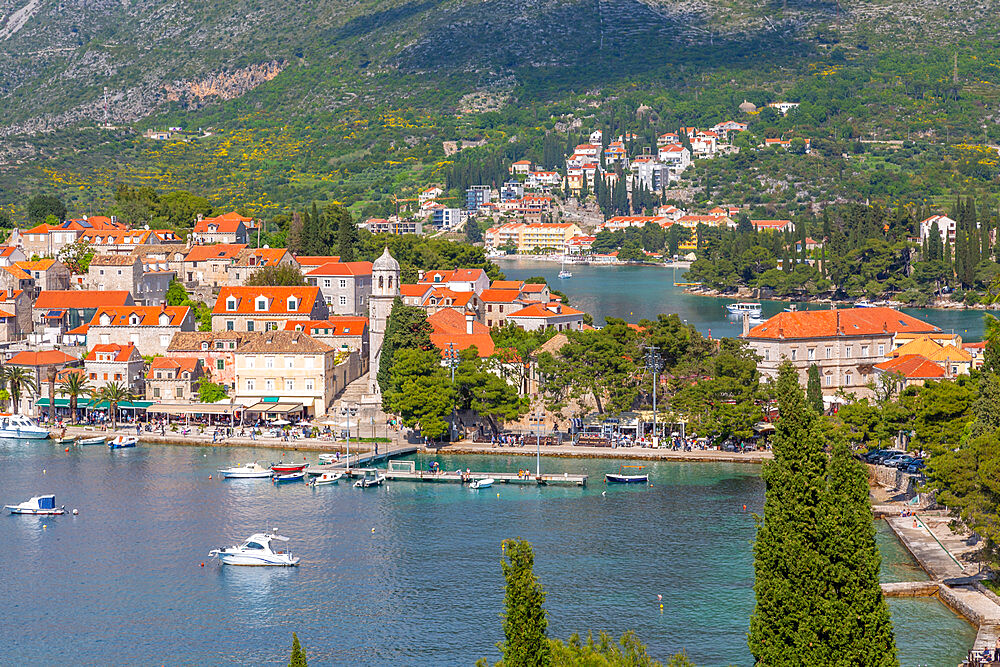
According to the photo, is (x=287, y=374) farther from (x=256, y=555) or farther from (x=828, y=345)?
(x=828, y=345)

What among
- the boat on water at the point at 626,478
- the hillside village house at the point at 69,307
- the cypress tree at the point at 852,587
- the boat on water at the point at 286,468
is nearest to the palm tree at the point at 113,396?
the hillside village house at the point at 69,307

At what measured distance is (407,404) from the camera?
66062 millimetres

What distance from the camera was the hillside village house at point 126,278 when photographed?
89812mm

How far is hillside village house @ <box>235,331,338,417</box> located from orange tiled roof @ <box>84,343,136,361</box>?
7391 millimetres

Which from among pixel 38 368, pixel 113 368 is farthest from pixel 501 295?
pixel 38 368

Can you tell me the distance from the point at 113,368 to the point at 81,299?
11.6m

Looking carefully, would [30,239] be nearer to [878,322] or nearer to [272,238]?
[272,238]

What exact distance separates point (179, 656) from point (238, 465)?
25517mm

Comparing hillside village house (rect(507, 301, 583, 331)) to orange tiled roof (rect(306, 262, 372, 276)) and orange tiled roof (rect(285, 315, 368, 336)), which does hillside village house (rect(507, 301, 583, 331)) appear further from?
orange tiled roof (rect(306, 262, 372, 276))

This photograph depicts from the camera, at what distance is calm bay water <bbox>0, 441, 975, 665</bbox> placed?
3981 cm

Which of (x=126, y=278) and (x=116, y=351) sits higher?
(x=126, y=278)

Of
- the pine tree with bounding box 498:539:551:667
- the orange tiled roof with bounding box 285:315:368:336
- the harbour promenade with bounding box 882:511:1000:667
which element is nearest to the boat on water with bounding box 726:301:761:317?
the orange tiled roof with bounding box 285:315:368:336

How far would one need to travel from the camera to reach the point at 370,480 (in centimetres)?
6006

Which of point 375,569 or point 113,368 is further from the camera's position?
point 113,368
